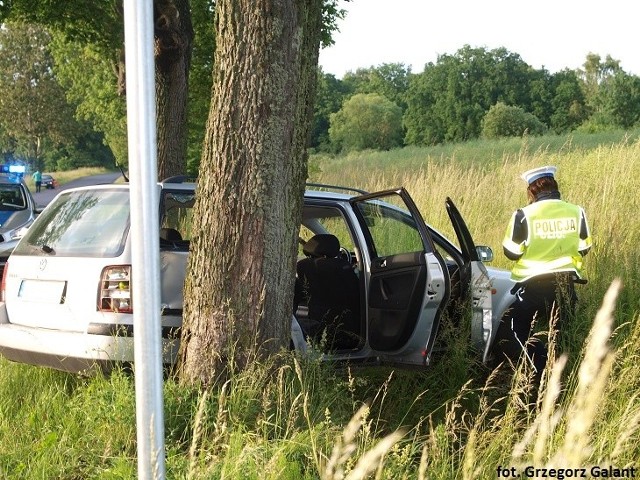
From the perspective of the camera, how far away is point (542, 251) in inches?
220

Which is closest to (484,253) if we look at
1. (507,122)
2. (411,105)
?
(507,122)

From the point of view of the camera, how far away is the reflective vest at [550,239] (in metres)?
5.53

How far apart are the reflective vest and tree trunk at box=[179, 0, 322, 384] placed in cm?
196

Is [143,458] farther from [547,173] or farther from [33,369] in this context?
[547,173]

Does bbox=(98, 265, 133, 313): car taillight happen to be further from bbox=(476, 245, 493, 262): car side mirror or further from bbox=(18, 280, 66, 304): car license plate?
bbox=(476, 245, 493, 262): car side mirror

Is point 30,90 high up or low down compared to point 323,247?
up

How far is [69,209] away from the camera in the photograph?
5.47 metres

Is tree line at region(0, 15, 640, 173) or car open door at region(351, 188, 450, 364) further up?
tree line at region(0, 15, 640, 173)

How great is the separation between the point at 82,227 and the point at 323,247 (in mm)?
1852

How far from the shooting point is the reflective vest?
5.53 meters

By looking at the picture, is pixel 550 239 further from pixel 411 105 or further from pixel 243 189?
pixel 411 105

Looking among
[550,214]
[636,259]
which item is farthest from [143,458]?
[636,259]

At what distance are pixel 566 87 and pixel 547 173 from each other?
81.5 meters

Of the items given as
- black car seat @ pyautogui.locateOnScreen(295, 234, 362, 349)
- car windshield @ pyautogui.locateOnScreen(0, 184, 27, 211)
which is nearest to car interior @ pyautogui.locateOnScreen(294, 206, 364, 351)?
black car seat @ pyautogui.locateOnScreen(295, 234, 362, 349)
